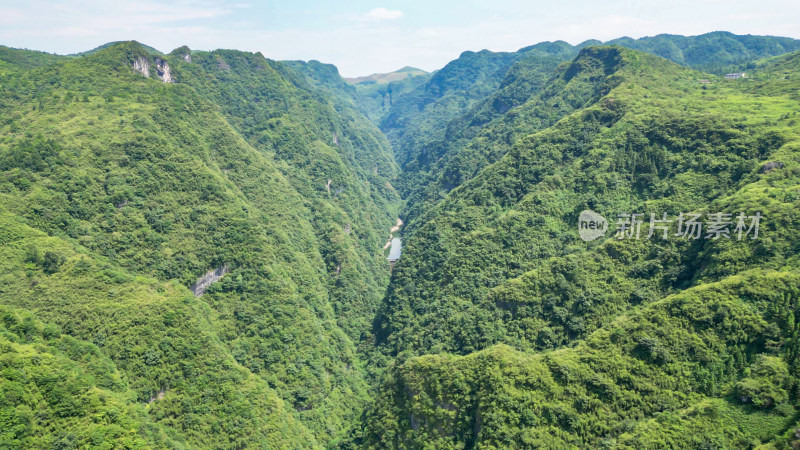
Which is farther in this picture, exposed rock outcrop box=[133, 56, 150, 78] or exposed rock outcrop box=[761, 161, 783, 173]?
exposed rock outcrop box=[133, 56, 150, 78]

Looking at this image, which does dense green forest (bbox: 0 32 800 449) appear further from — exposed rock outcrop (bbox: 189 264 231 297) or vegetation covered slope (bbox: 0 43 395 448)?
exposed rock outcrop (bbox: 189 264 231 297)

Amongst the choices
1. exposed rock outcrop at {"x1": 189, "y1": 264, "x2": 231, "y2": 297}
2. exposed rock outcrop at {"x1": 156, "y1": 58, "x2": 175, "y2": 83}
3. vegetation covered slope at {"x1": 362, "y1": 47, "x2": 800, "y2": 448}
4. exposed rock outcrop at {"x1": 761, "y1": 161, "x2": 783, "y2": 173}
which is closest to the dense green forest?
exposed rock outcrop at {"x1": 761, "y1": 161, "x2": 783, "y2": 173}

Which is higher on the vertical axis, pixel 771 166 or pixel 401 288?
pixel 771 166

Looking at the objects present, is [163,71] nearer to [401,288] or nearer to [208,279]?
[208,279]

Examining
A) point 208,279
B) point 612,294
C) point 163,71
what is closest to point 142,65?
point 163,71

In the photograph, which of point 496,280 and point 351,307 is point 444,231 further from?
point 351,307

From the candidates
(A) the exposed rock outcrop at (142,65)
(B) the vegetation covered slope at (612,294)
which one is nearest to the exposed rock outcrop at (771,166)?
(B) the vegetation covered slope at (612,294)

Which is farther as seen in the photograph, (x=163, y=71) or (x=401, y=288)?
(x=163, y=71)
